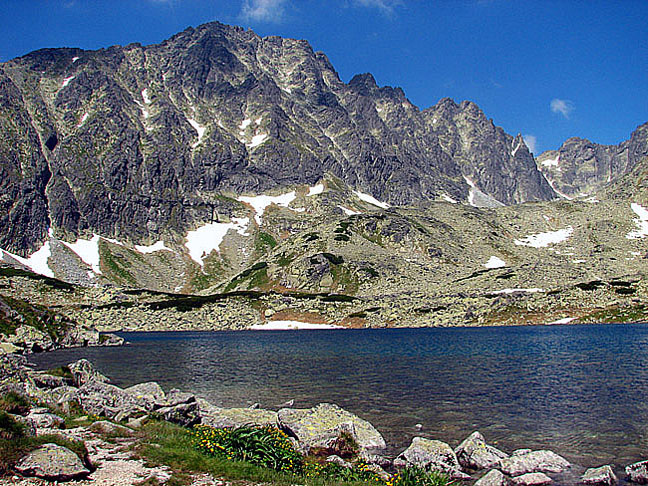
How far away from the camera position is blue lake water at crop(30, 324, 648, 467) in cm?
2845

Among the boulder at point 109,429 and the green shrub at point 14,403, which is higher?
the green shrub at point 14,403

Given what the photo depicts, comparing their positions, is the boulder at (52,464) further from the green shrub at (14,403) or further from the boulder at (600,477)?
the boulder at (600,477)

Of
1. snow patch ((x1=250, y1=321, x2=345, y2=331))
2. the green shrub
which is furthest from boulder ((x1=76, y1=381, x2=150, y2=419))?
snow patch ((x1=250, y1=321, x2=345, y2=331))

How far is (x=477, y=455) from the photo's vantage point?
23.4m

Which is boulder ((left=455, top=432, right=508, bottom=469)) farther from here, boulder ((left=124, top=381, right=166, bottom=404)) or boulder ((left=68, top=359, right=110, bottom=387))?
boulder ((left=68, top=359, right=110, bottom=387))

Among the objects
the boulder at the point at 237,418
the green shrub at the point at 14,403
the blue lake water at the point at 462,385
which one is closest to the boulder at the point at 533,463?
the blue lake water at the point at 462,385

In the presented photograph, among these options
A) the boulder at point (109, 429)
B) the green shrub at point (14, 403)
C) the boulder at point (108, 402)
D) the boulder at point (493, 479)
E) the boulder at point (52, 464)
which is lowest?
the boulder at point (493, 479)

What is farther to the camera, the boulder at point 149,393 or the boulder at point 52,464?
the boulder at point 149,393

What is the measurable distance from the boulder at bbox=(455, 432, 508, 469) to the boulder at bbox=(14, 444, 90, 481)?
17675 millimetres

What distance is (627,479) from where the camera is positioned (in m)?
20.7

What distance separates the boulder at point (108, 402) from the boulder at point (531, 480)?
68.8 feet

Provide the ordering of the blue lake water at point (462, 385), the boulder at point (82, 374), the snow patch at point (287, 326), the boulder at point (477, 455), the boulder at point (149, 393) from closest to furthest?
the boulder at point (477, 455) → the blue lake water at point (462, 385) → the boulder at point (149, 393) → the boulder at point (82, 374) → the snow patch at point (287, 326)

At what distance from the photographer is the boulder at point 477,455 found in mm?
23119

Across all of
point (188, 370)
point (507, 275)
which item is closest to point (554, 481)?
point (188, 370)
